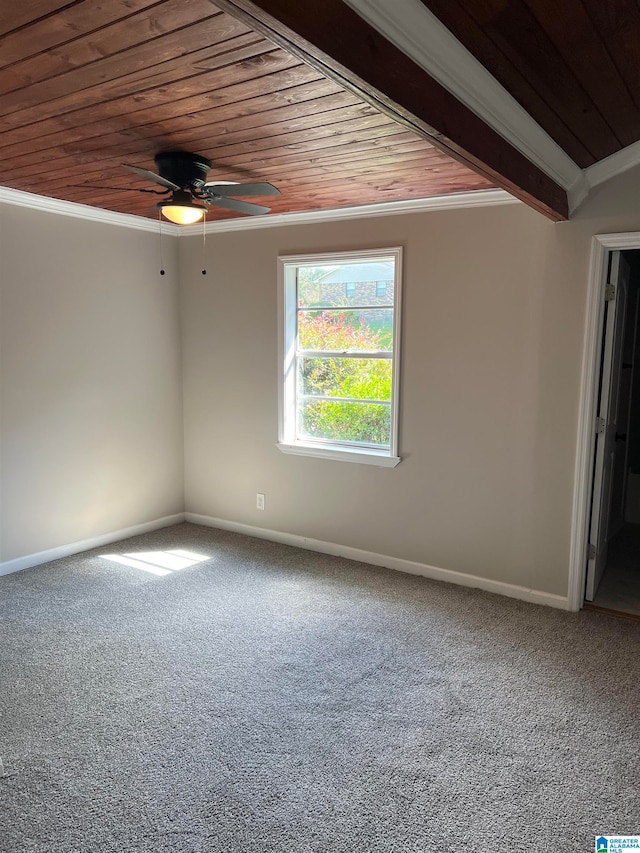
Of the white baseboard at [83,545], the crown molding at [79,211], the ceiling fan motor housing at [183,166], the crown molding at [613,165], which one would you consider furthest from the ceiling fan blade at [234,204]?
the white baseboard at [83,545]

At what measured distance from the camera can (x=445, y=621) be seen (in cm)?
336

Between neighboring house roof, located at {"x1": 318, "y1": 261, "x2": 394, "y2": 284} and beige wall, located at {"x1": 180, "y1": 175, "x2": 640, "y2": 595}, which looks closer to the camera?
beige wall, located at {"x1": 180, "y1": 175, "x2": 640, "y2": 595}

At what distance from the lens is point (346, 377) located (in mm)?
4320

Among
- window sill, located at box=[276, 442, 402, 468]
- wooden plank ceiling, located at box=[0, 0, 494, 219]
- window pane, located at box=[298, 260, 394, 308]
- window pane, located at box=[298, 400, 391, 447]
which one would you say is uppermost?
wooden plank ceiling, located at box=[0, 0, 494, 219]

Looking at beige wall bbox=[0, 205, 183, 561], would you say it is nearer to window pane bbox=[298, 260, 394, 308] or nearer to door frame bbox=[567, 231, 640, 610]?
window pane bbox=[298, 260, 394, 308]

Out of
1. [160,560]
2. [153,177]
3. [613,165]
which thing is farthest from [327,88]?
[160,560]

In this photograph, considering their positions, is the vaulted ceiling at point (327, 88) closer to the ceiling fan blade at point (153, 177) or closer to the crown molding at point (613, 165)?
the crown molding at point (613, 165)

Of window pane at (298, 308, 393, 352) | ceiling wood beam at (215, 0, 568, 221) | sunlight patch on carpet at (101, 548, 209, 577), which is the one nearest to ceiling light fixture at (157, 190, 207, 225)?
ceiling wood beam at (215, 0, 568, 221)

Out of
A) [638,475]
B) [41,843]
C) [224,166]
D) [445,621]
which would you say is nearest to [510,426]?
[445,621]

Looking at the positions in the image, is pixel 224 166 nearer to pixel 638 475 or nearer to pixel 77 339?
pixel 77 339

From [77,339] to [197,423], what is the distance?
46.8 inches

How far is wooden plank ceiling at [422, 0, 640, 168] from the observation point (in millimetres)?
1698

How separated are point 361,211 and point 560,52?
82.7 inches

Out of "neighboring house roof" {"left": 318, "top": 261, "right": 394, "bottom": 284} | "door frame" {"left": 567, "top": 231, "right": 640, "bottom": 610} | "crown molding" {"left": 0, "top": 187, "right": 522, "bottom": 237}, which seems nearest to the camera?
"door frame" {"left": 567, "top": 231, "right": 640, "bottom": 610}
